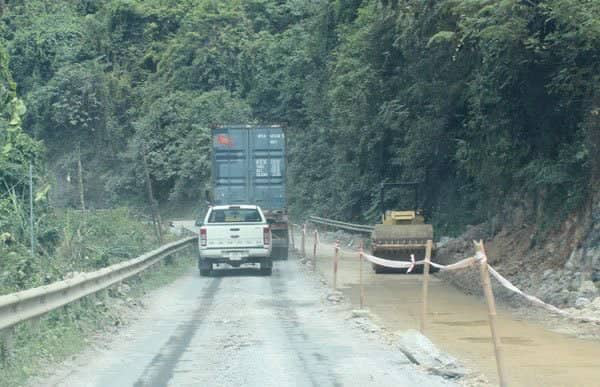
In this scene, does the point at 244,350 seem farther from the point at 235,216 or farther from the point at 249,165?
the point at 249,165

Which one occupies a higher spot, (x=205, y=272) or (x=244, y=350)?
(x=244, y=350)

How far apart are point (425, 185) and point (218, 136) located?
8.78 m

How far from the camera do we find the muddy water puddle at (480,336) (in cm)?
1167

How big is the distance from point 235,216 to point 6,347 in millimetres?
16290

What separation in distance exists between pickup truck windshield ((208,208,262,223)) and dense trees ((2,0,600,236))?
6.16m

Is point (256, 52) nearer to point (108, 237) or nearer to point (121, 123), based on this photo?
point (121, 123)

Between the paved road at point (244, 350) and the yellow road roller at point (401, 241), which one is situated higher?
the yellow road roller at point (401, 241)

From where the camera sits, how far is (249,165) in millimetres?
33281

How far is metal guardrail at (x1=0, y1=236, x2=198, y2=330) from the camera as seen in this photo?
1115 centimetres

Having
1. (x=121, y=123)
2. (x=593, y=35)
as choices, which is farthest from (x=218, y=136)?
(x=121, y=123)

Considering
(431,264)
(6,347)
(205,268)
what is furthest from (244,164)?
(6,347)

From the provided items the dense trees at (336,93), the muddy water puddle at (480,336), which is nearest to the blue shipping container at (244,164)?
the dense trees at (336,93)

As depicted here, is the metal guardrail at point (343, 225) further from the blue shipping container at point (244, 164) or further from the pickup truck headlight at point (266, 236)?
the pickup truck headlight at point (266, 236)

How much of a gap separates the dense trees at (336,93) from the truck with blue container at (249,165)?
12.0 ft
